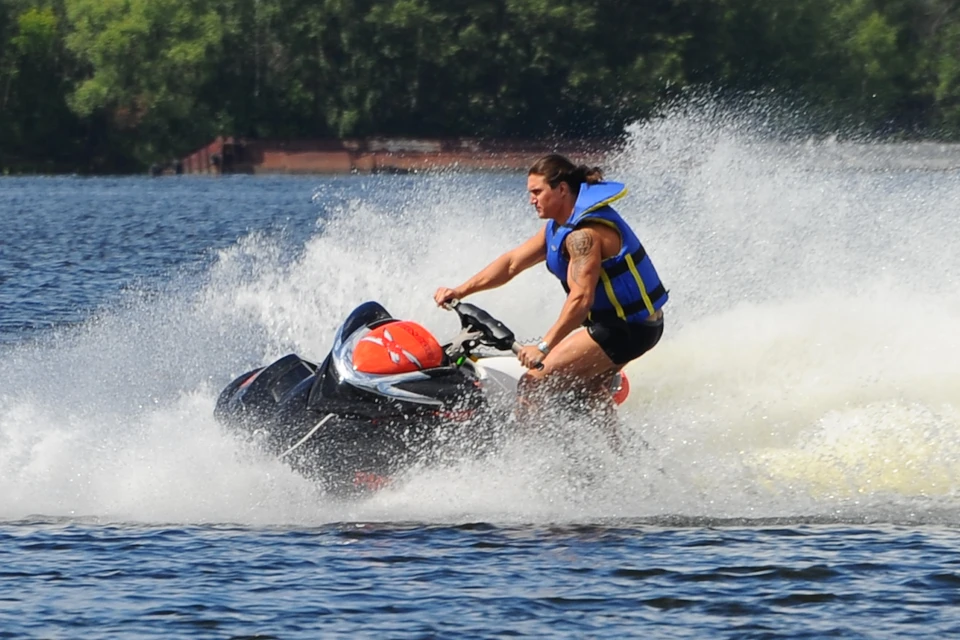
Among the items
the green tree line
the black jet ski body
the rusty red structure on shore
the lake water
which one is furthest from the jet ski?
the green tree line

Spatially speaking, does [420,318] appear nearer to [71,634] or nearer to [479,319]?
[479,319]

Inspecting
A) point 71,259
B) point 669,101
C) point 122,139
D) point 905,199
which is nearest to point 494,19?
point 669,101

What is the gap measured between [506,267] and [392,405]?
90 centimetres

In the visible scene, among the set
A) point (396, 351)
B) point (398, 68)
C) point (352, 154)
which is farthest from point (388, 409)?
point (398, 68)

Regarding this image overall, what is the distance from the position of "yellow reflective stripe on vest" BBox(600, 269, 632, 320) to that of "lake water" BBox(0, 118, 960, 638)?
1.98 feet

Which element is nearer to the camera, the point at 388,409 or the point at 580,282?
the point at 580,282

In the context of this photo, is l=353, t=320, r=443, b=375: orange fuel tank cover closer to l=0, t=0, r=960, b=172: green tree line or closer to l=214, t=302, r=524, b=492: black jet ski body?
l=214, t=302, r=524, b=492: black jet ski body

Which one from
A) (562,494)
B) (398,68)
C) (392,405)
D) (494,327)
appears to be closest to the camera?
(494,327)

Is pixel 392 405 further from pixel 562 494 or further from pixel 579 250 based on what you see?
pixel 579 250

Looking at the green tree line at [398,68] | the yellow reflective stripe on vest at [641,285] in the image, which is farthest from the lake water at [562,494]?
the green tree line at [398,68]

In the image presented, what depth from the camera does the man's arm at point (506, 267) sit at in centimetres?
856

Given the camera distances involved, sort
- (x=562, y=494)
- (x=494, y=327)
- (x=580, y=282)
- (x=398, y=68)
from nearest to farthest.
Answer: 1. (x=580, y=282)
2. (x=494, y=327)
3. (x=562, y=494)
4. (x=398, y=68)

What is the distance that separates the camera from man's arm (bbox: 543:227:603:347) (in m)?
8.02

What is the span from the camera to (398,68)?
7381 cm
